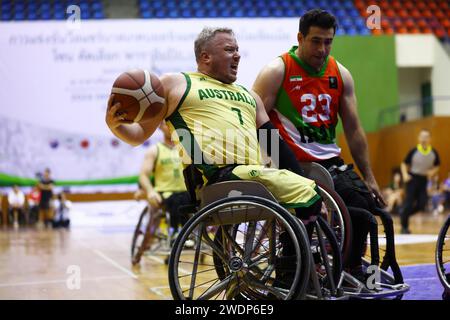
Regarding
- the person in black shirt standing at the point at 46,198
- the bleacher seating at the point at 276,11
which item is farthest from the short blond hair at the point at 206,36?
the bleacher seating at the point at 276,11

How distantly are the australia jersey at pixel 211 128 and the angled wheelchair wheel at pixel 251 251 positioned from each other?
0.26m

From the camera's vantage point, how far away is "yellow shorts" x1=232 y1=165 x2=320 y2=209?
2936mm

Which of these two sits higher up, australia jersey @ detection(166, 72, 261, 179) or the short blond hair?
the short blond hair

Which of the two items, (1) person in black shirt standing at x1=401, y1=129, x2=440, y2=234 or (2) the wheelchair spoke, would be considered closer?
(2) the wheelchair spoke

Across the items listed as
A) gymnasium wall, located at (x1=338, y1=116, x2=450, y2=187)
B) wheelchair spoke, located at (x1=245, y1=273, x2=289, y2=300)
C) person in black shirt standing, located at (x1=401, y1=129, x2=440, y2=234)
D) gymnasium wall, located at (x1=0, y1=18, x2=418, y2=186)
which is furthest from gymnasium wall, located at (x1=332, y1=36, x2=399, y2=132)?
wheelchair spoke, located at (x1=245, y1=273, x2=289, y2=300)

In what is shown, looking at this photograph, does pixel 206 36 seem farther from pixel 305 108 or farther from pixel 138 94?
pixel 305 108

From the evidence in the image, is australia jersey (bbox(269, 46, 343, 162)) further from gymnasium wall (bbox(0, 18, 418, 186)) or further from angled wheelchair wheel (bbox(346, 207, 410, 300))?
gymnasium wall (bbox(0, 18, 418, 186))

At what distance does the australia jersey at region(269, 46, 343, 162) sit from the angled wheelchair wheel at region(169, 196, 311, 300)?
32.6 inches

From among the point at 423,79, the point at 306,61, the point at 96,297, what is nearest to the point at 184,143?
the point at 306,61

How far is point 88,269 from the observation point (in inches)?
251

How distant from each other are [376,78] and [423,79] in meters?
2.13

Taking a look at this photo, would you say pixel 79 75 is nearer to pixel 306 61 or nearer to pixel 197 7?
pixel 197 7

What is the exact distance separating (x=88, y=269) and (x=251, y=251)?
377cm

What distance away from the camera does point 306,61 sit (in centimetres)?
379
